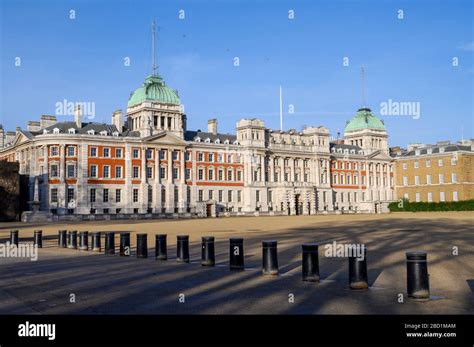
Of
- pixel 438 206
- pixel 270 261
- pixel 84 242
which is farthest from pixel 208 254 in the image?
pixel 438 206

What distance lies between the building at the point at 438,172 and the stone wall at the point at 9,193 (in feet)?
258

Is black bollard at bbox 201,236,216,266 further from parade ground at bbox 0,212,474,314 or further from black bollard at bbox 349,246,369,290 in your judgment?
black bollard at bbox 349,246,369,290

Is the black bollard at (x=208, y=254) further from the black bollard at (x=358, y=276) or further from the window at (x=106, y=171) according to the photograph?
the window at (x=106, y=171)

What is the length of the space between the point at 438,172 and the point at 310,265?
104276mm

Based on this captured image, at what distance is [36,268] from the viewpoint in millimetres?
17484

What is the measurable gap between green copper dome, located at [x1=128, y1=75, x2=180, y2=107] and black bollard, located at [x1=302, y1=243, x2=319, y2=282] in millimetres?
80790

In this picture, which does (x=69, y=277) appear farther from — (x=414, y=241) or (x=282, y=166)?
(x=282, y=166)

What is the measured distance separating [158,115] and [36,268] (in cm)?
7597

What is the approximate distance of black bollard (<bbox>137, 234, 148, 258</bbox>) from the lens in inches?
812

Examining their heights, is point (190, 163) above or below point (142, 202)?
above

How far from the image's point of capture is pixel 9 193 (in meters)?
75.0

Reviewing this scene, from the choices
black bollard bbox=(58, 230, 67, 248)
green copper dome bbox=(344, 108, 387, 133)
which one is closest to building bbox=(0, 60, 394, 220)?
green copper dome bbox=(344, 108, 387, 133)
